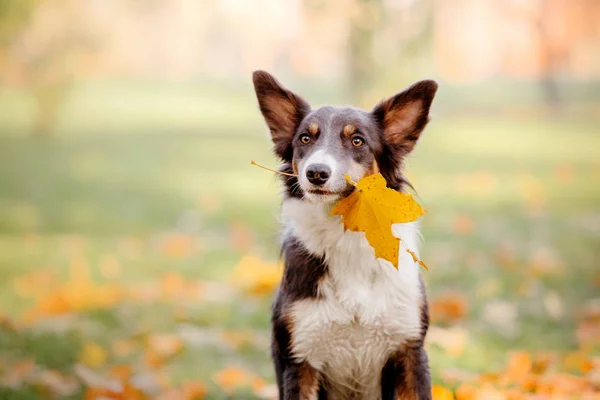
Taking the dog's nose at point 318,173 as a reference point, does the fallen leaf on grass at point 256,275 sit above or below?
above

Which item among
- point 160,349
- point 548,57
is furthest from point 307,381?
point 548,57

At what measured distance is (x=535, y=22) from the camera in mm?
12852

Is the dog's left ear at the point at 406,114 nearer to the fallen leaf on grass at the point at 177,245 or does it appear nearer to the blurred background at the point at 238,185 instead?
the blurred background at the point at 238,185

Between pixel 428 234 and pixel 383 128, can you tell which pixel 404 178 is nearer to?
pixel 383 128

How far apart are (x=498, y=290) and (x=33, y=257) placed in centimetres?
569

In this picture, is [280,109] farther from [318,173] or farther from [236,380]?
[236,380]

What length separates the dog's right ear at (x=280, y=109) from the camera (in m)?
3.74

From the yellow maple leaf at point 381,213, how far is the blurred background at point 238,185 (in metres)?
0.60

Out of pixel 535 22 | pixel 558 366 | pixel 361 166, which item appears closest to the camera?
pixel 361 166

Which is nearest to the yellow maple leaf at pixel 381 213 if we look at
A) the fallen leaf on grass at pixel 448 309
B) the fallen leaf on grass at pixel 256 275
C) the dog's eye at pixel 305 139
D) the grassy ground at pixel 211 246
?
the dog's eye at pixel 305 139

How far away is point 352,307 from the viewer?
3.39m

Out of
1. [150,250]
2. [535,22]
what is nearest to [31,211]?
[150,250]

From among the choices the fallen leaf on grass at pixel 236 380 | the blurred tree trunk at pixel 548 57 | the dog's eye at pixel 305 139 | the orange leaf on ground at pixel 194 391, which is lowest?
the orange leaf on ground at pixel 194 391

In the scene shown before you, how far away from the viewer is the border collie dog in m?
3.39
